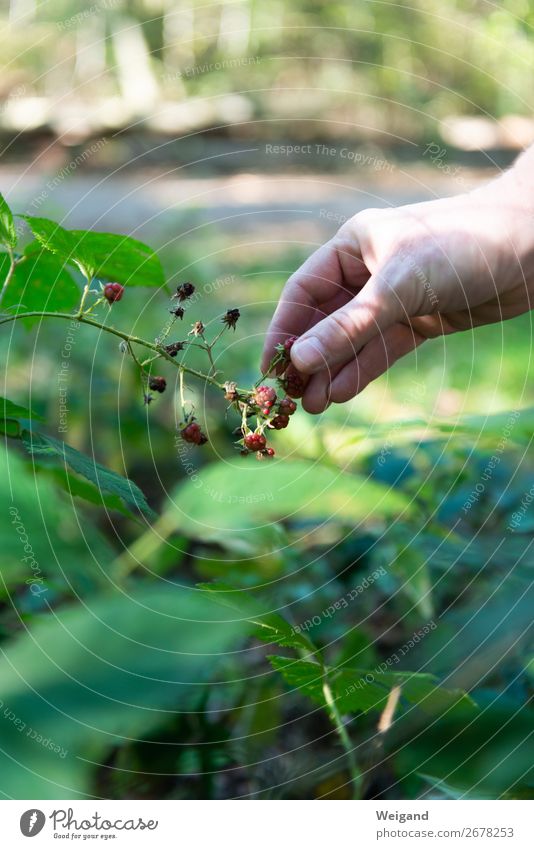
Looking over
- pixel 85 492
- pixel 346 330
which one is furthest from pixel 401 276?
pixel 85 492

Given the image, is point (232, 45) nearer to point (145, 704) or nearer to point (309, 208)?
point (309, 208)

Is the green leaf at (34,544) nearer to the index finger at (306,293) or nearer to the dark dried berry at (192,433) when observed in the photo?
the dark dried berry at (192,433)

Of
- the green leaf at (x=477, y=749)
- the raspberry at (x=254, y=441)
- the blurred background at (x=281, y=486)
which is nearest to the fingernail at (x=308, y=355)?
the raspberry at (x=254, y=441)

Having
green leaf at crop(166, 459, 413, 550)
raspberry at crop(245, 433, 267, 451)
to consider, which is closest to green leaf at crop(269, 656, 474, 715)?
raspberry at crop(245, 433, 267, 451)

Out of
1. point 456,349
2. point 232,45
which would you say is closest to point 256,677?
point 456,349

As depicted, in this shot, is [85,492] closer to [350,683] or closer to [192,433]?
[192,433]
